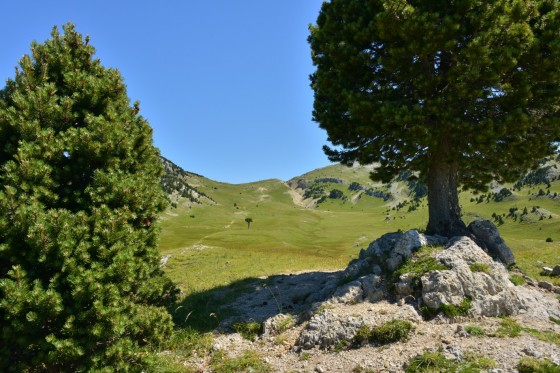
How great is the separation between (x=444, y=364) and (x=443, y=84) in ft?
44.5

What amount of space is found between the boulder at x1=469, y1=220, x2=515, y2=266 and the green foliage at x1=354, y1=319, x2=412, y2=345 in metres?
9.98

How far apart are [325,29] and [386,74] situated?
4265 mm

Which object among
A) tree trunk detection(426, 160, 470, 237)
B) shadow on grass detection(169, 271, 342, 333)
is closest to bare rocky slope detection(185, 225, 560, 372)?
shadow on grass detection(169, 271, 342, 333)

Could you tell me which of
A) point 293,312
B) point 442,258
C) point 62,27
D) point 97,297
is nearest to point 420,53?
point 442,258

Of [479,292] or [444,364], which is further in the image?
[479,292]

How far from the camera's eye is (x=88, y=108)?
38.3ft

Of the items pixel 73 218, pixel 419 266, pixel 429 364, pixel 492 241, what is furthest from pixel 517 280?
pixel 73 218

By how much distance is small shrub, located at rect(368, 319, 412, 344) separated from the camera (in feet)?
39.3

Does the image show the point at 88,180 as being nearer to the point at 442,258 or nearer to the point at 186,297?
the point at 186,297

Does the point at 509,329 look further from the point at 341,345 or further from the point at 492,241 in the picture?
the point at 492,241

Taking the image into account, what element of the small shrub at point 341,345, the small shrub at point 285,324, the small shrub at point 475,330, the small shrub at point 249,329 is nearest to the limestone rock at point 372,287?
the small shrub at point 341,345

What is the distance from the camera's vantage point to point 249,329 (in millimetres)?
14812

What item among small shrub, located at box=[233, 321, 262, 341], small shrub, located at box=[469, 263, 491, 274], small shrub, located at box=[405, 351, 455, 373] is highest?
small shrub, located at box=[469, 263, 491, 274]

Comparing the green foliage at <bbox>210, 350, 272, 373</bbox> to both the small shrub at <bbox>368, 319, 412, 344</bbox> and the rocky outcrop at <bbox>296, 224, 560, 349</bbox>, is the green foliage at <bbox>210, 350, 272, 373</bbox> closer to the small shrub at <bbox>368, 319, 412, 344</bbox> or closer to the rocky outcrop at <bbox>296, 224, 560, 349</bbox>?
the rocky outcrop at <bbox>296, 224, 560, 349</bbox>
